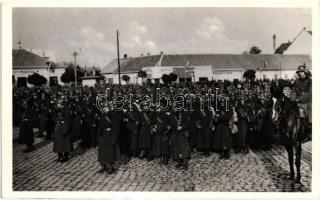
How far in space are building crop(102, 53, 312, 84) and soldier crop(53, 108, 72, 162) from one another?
23.0 ft

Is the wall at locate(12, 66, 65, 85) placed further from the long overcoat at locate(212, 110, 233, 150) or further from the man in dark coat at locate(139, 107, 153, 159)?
the long overcoat at locate(212, 110, 233, 150)

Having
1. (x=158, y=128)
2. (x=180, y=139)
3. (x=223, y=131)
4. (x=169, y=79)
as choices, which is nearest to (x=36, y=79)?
(x=158, y=128)

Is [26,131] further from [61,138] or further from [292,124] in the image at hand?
[292,124]

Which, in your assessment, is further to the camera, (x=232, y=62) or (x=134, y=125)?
(x=232, y=62)

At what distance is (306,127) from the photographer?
23.8ft

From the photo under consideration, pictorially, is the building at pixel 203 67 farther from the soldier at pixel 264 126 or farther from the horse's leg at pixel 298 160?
the horse's leg at pixel 298 160

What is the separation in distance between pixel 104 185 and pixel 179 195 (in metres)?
1.44

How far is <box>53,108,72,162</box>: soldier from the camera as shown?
893 centimetres

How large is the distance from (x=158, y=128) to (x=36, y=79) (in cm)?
413

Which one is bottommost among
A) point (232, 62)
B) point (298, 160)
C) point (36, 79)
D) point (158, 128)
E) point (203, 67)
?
point (298, 160)

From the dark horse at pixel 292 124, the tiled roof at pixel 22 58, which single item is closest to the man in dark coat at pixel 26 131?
the tiled roof at pixel 22 58

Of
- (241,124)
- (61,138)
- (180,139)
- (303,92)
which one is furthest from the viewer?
(241,124)

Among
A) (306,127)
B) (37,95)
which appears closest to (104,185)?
(306,127)

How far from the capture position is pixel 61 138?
898cm
